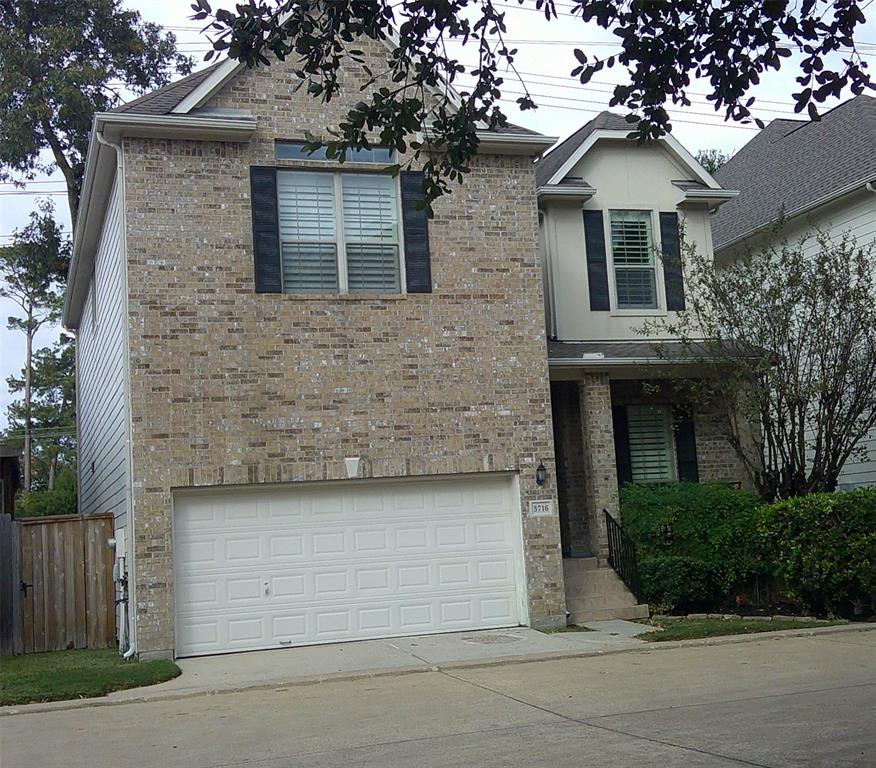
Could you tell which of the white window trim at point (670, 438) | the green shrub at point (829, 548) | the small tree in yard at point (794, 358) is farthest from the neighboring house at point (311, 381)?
the white window trim at point (670, 438)

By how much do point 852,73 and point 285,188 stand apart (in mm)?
8733

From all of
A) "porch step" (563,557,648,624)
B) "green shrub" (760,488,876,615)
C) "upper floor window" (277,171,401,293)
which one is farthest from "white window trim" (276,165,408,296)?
"green shrub" (760,488,876,615)

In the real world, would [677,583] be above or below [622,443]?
below

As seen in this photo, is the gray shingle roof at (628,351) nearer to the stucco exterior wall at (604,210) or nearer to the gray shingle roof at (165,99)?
the stucco exterior wall at (604,210)

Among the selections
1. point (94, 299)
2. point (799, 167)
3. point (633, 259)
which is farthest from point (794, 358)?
point (94, 299)

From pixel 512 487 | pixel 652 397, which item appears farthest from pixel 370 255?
pixel 652 397

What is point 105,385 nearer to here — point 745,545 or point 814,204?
point 745,545

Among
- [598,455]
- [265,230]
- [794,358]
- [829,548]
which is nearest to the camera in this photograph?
[829,548]

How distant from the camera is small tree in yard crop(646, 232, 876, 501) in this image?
16344 mm

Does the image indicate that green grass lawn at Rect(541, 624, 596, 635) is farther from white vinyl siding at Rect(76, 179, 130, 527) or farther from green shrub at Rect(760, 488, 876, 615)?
white vinyl siding at Rect(76, 179, 130, 527)

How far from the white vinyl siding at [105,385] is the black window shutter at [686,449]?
30.7 feet

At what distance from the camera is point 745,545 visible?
52.2 feet

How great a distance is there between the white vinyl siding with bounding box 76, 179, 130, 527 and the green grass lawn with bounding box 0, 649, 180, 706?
211cm

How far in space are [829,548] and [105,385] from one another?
11.8 metres
